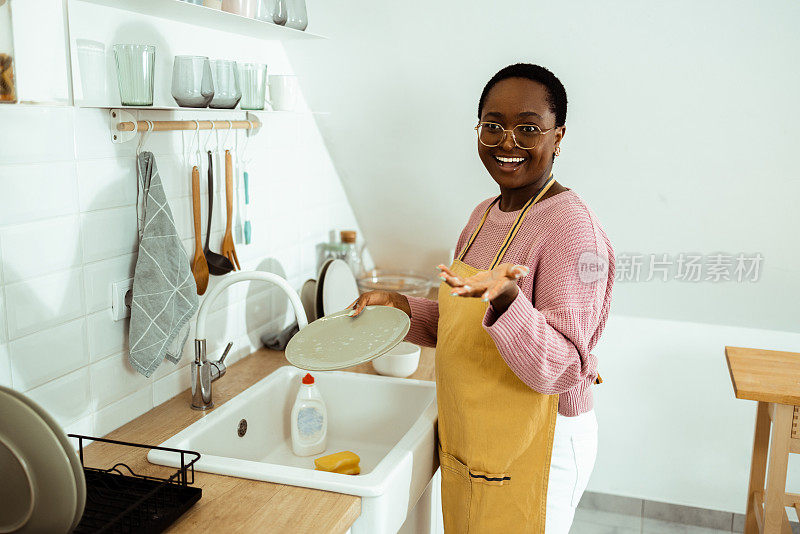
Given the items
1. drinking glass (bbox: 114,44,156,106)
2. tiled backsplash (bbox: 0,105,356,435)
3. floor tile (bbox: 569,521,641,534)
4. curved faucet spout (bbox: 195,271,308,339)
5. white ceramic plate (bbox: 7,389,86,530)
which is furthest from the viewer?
floor tile (bbox: 569,521,641,534)

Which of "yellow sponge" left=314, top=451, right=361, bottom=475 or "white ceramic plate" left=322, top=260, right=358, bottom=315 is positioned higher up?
"white ceramic plate" left=322, top=260, right=358, bottom=315

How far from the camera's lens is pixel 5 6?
45.2 inches

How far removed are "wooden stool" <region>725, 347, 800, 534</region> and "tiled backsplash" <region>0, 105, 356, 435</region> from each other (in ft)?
4.84

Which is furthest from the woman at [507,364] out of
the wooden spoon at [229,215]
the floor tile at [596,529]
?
the floor tile at [596,529]

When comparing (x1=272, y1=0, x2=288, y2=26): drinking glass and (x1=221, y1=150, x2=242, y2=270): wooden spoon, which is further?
(x1=221, y1=150, x2=242, y2=270): wooden spoon

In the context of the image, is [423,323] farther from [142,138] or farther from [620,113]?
[620,113]

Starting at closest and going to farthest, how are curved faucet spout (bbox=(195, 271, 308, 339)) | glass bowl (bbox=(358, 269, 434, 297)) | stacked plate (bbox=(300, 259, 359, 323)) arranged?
curved faucet spout (bbox=(195, 271, 308, 339)) → stacked plate (bbox=(300, 259, 359, 323)) → glass bowl (bbox=(358, 269, 434, 297))

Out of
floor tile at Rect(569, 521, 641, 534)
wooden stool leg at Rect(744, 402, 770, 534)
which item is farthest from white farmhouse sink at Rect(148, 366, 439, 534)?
floor tile at Rect(569, 521, 641, 534)

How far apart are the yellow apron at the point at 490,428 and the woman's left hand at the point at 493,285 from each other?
245 mm

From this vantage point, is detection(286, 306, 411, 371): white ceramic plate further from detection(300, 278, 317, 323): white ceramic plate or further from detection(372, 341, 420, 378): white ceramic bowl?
detection(300, 278, 317, 323): white ceramic plate

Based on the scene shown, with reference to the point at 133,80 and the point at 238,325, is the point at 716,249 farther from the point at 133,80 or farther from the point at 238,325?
the point at 133,80

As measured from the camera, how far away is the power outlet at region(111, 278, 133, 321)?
145 cm

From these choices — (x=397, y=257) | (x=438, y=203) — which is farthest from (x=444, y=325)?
(x=397, y=257)

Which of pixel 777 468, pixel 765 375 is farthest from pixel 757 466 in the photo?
pixel 765 375
